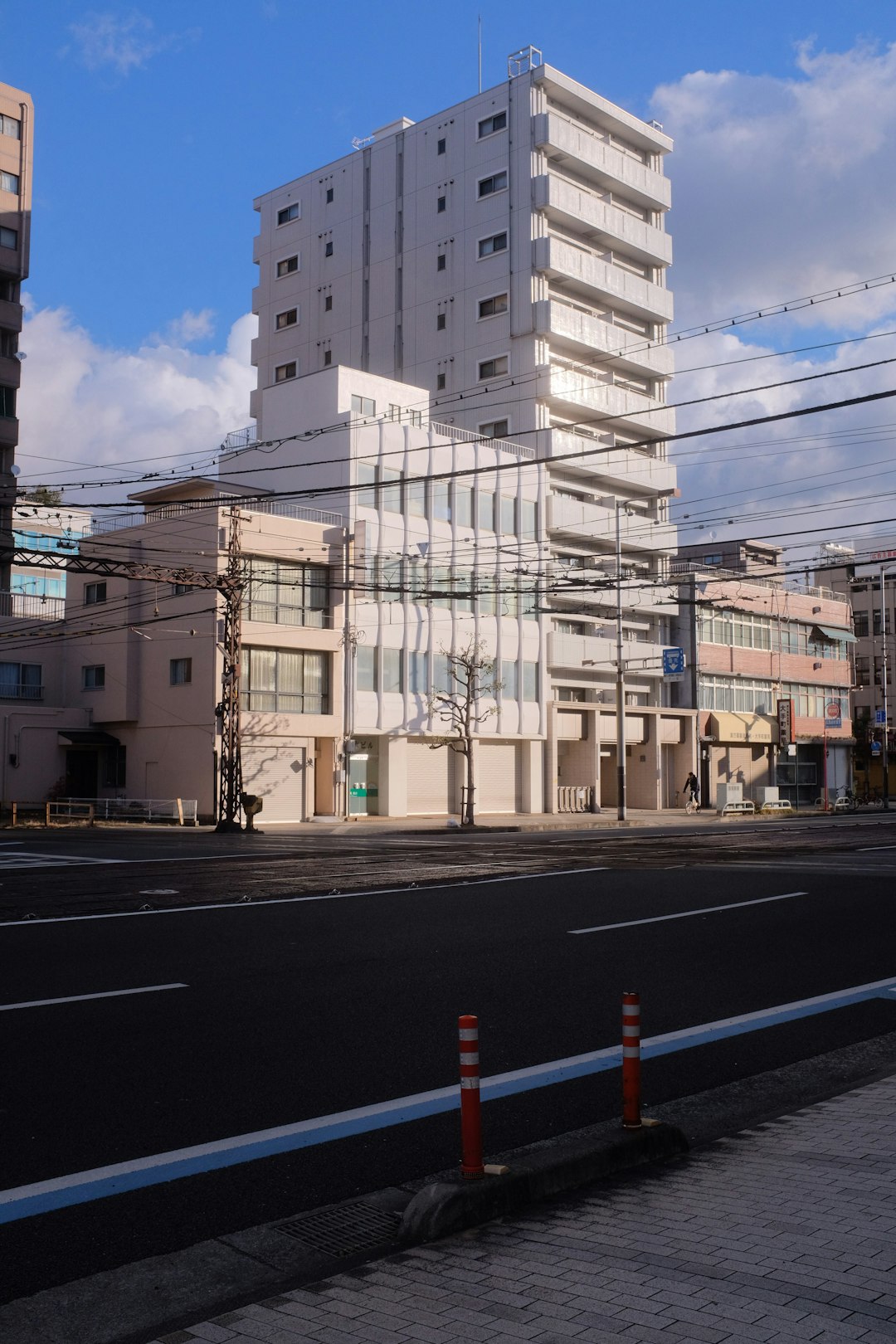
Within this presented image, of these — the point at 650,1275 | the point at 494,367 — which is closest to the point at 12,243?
the point at 494,367

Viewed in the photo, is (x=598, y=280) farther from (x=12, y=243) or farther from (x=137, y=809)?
(x=137, y=809)

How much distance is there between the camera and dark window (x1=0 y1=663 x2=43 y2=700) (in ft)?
157

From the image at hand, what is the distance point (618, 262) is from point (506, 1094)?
6321 centimetres

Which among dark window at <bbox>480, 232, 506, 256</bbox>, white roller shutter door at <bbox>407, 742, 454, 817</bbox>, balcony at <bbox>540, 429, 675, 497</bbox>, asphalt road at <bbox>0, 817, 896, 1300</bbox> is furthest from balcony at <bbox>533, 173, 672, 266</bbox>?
asphalt road at <bbox>0, 817, 896, 1300</bbox>

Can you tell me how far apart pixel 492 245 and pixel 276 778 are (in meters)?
30.8

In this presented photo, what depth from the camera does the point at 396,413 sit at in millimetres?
51875

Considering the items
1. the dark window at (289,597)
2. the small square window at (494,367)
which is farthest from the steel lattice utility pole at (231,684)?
the small square window at (494,367)

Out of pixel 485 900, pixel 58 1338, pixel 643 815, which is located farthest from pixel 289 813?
pixel 58 1338

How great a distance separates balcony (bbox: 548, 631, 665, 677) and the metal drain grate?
50504 millimetres

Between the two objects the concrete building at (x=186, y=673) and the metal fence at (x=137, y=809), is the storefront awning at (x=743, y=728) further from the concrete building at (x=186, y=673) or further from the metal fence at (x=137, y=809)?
the metal fence at (x=137, y=809)

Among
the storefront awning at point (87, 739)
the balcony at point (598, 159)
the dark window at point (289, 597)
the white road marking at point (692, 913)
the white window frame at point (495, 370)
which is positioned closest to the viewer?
the white road marking at point (692, 913)

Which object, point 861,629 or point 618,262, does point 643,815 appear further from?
point 861,629

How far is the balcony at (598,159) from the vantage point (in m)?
57.5

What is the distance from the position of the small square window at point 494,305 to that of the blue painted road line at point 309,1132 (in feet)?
176
